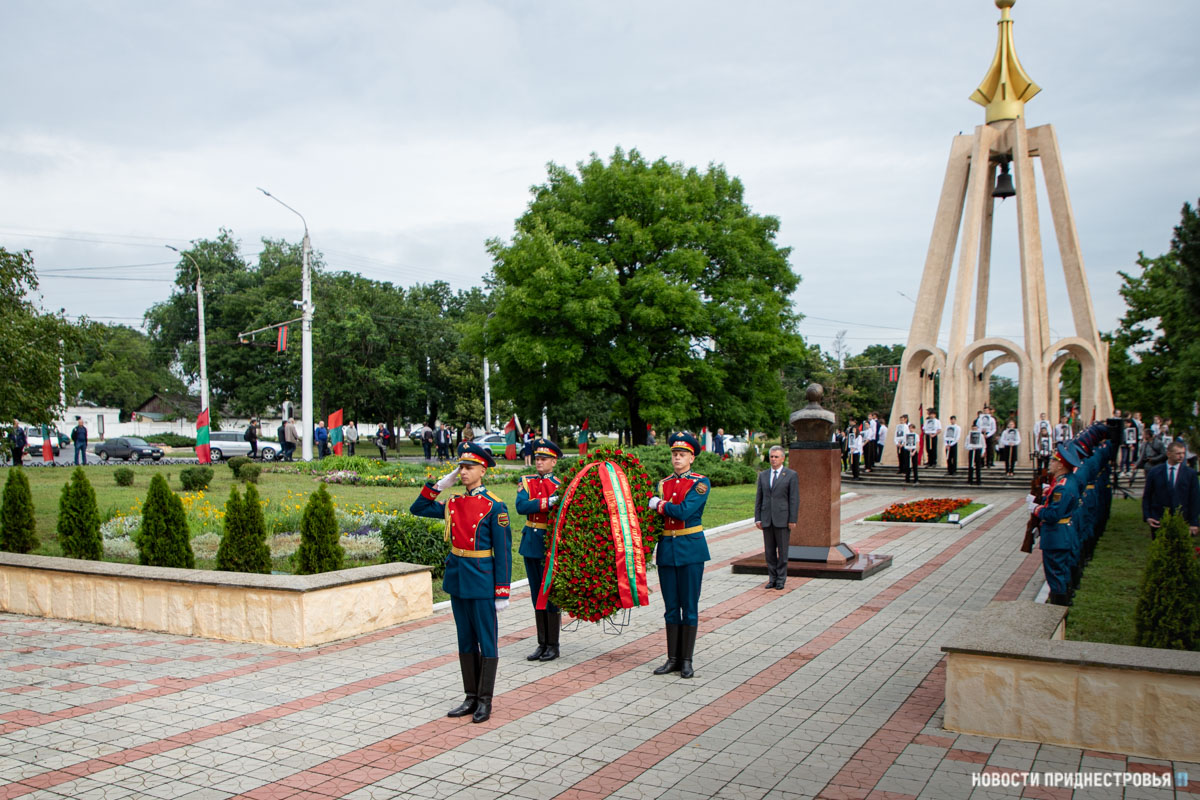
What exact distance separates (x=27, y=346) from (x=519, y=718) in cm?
1051

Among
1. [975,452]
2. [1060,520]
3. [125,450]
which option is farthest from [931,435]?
[125,450]

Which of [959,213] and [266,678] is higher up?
[959,213]

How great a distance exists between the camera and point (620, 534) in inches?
292

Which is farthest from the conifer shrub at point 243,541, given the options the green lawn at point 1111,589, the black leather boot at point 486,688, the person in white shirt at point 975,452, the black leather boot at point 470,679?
the person in white shirt at point 975,452

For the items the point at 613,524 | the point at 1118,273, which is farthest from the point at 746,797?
the point at 1118,273

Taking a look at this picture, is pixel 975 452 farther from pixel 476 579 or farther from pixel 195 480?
pixel 476 579

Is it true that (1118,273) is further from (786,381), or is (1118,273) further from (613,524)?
(613,524)

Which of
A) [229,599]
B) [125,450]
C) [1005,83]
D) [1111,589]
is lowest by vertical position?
[1111,589]

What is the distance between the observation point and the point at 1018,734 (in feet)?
18.8

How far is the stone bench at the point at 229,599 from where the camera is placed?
28.3 ft

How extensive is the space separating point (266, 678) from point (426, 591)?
2485mm

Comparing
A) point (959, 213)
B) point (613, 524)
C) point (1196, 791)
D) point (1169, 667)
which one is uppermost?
point (959, 213)

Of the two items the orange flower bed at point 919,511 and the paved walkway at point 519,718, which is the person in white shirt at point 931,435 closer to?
the orange flower bed at point 919,511

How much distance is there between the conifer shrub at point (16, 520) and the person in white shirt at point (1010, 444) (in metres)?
24.5
